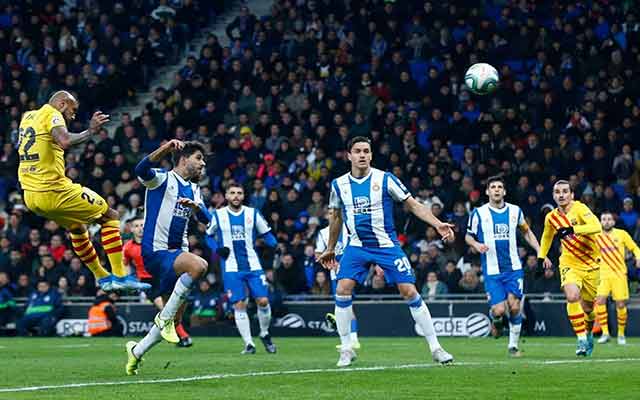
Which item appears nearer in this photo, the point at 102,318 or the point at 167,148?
the point at 167,148

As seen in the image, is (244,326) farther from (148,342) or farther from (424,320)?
(148,342)

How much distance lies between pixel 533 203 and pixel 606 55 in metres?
4.60

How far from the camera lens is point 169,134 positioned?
30.3 meters

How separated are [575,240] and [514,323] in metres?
1.45

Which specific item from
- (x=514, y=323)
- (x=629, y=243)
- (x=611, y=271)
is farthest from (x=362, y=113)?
(x=514, y=323)

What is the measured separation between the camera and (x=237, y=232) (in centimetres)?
1914

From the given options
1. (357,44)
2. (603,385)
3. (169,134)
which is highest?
(357,44)

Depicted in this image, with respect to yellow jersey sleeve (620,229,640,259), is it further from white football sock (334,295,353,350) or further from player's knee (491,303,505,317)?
white football sock (334,295,353,350)

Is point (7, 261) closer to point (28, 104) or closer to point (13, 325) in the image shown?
point (13, 325)

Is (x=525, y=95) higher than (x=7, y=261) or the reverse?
higher

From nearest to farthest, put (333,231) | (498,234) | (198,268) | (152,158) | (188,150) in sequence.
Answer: (152,158) → (198,268) → (188,150) → (333,231) → (498,234)

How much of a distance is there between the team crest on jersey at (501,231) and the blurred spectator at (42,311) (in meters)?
12.3

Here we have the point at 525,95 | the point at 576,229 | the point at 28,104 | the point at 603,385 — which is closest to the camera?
the point at 603,385

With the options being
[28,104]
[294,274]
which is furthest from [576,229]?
[28,104]
